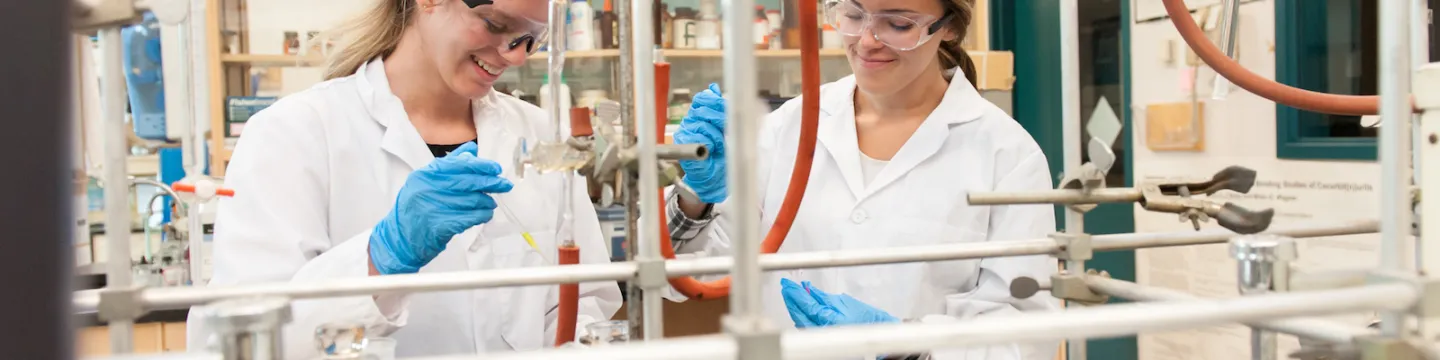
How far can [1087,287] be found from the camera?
95cm

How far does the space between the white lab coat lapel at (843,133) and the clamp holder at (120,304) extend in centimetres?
106

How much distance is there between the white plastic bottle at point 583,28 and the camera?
3041 millimetres

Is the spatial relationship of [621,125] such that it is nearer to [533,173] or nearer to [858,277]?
[533,173]

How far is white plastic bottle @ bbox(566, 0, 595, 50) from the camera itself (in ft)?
9.98

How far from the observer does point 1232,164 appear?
8.34 feet

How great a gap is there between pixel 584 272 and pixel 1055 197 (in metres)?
0.49

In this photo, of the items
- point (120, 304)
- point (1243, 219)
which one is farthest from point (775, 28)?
point (120, 304)

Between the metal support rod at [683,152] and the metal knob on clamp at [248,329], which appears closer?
the metal knob on clamp at [248,329]

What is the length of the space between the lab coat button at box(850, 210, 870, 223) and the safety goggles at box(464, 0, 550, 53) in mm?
588

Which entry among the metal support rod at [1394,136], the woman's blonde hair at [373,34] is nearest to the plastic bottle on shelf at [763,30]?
the woman's blonde hair at [373,34]

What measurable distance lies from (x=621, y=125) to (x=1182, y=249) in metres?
2.41

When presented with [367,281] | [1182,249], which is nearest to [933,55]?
[367,281]

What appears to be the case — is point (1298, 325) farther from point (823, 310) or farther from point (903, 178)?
point (903, 178)

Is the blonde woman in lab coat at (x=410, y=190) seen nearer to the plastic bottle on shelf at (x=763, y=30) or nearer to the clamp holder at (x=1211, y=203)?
Result: the clamp holder at (x=1211, y=203)
